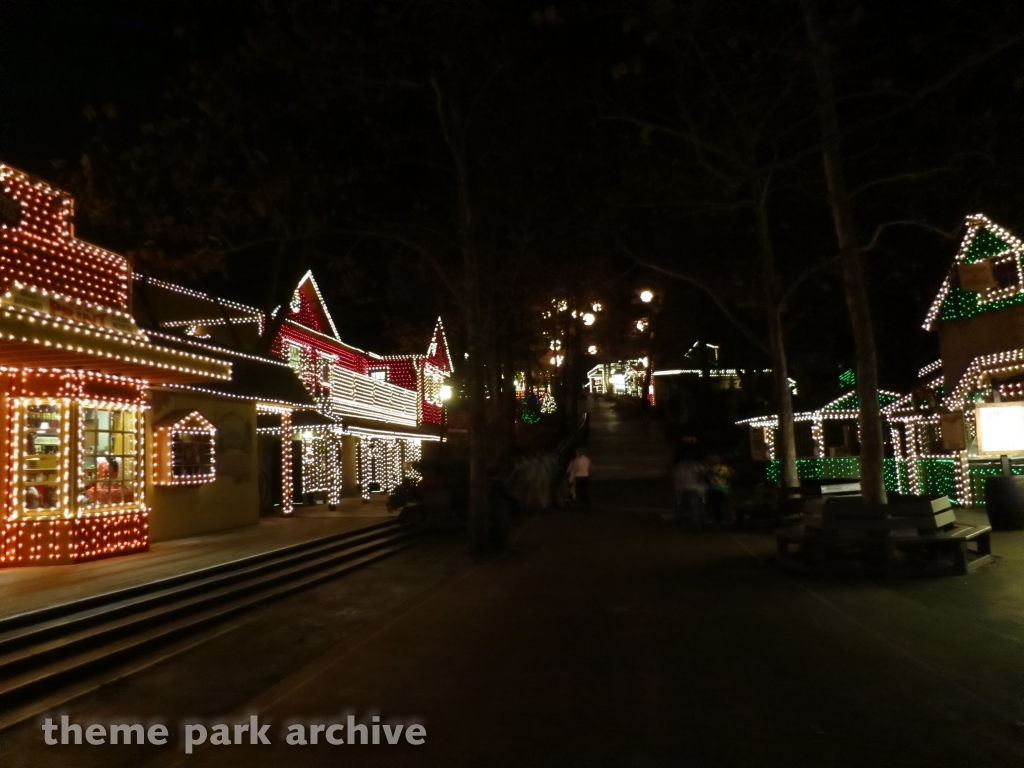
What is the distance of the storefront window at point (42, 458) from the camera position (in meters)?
12.1

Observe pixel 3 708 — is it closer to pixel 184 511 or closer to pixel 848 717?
pixel 848 717

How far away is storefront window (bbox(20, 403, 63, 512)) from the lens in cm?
1213

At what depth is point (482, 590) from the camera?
11.6m

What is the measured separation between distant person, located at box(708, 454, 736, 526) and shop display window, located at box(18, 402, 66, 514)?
12420 mm

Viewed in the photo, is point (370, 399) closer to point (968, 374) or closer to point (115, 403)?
point (115, 403)

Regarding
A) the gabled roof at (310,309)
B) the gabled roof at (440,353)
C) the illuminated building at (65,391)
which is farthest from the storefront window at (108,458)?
the gabled roof at (440,353)

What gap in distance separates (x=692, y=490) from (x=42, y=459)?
12.0m

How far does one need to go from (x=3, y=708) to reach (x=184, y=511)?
9.74 metres

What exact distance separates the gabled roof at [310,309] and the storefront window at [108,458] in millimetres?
11561

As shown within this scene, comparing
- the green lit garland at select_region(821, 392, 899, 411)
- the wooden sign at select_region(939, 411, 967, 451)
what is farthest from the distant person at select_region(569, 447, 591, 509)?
the wooden sign at select_region(939, 411, 967, 451)

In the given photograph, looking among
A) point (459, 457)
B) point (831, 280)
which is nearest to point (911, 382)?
point (831, 280)

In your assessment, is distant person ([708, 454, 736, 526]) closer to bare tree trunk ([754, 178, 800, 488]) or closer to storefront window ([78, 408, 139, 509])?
bare tree trunk ([754, 178, 800, 488])

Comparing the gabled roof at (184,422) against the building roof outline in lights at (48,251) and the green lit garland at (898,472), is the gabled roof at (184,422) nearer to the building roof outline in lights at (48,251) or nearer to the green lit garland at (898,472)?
the building roof outline in lights at (48,251)

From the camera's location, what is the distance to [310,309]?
90.3 ft
